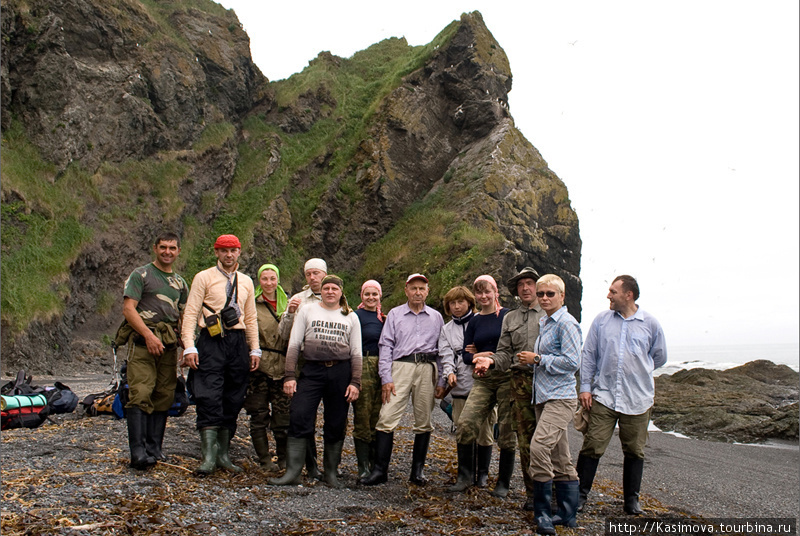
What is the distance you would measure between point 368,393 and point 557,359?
2225 mm

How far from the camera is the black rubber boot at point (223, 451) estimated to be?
18.4 feet

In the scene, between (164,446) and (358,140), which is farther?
(358,140)

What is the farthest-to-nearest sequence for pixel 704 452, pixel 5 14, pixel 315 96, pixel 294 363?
pixel 315 96, pixel 5 14, pixel 704 452, pixel 294 363

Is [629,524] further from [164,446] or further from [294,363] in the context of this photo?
[164,446]

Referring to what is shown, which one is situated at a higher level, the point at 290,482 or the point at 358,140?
the point at 358,140

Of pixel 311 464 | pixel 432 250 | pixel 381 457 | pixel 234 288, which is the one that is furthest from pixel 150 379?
pixel 432 250

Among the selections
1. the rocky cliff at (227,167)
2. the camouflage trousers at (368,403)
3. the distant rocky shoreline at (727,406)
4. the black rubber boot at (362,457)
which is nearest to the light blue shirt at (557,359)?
the camouflage trousers at (368,403)

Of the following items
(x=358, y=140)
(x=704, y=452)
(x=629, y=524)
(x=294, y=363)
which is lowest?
(x=704, y=452)

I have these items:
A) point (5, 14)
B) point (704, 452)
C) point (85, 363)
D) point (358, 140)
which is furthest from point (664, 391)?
point (5, 14)

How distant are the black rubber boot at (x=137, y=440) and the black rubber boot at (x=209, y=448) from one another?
45 cm

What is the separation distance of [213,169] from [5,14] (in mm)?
11186

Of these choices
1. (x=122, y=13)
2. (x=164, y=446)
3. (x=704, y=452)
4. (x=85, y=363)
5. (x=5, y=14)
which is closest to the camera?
(x=164, y=446)

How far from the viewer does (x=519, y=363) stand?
5457mm

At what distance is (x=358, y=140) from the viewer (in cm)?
3469
